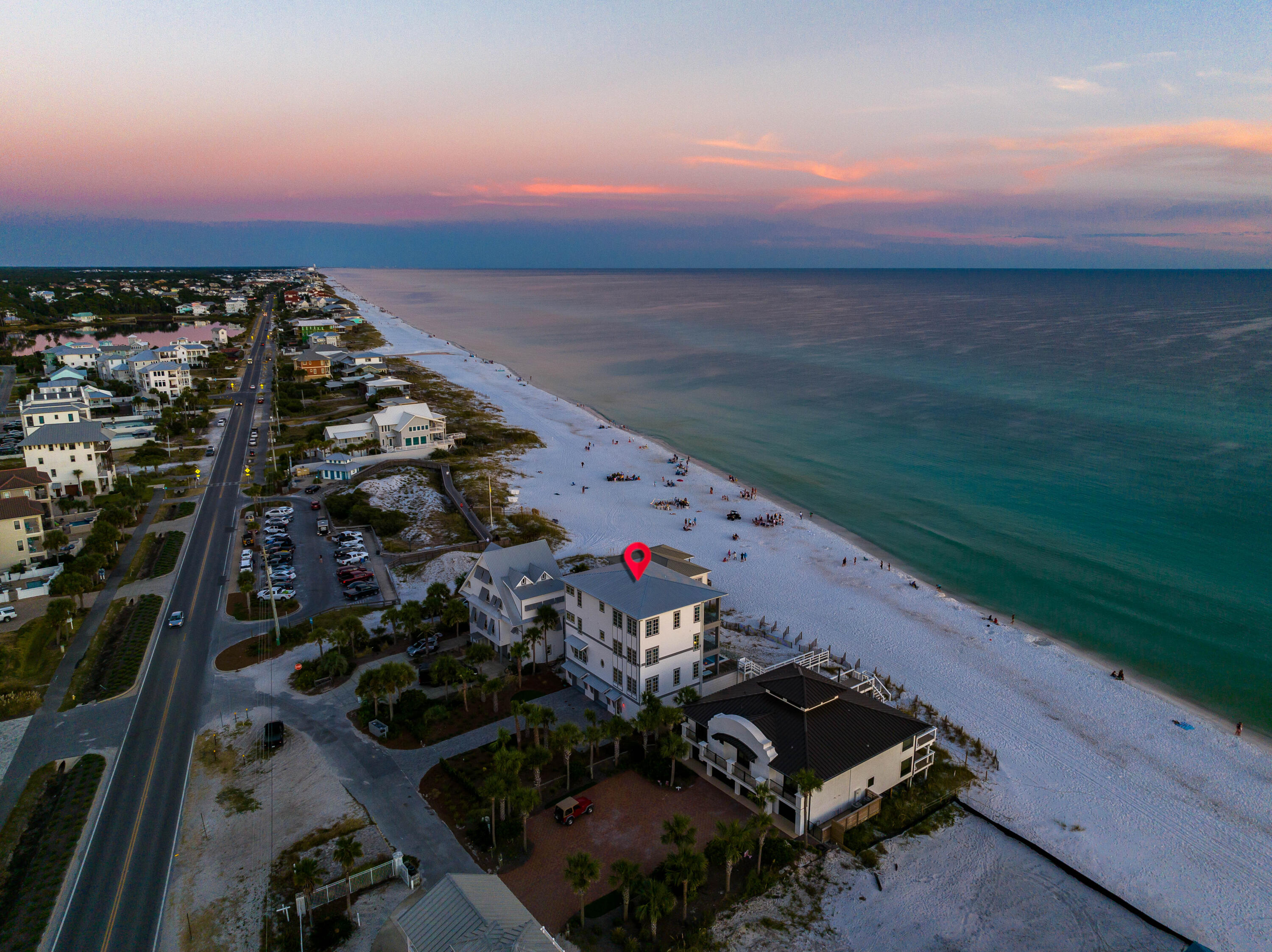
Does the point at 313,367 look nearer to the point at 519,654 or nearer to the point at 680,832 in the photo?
the point at 519,654

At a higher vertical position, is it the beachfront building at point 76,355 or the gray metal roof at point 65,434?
the beachfront building at point 76,355

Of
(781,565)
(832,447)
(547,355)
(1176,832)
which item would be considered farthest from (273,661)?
(547,355)

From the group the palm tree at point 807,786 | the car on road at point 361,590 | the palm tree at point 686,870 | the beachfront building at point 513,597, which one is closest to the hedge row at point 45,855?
the car on road at point 361,590

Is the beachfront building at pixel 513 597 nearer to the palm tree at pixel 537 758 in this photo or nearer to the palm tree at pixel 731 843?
the palm tree at pixel 537 758

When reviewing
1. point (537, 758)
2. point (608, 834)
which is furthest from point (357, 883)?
point (608, 834)

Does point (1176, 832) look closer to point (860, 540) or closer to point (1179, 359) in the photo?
point (860, 540)
